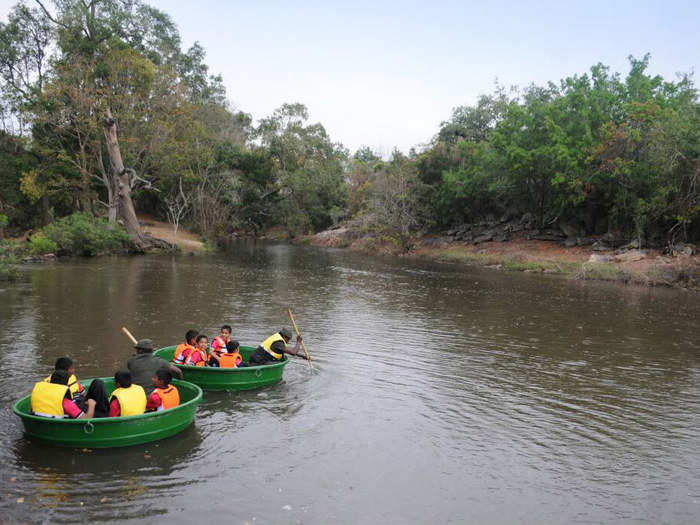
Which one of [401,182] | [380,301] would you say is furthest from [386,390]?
[401,182]

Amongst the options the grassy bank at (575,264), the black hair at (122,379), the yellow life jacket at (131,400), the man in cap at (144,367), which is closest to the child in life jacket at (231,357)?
the man in cap at (144,367)

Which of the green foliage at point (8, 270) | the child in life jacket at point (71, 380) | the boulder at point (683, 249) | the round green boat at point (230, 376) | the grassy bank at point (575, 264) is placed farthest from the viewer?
the boulder at point (683, 249)

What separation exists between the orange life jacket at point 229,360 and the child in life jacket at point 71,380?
9.20ft

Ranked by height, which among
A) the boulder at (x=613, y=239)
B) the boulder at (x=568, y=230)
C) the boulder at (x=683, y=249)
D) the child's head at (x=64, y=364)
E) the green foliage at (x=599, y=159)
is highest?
the green foliage at (x=599, y=159)

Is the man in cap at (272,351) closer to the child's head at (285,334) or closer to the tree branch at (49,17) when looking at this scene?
the child's head at (285,334)

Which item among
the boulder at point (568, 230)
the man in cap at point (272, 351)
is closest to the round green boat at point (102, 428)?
the man in cap at point (272, 351)

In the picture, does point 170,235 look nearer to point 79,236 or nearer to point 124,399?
point 79,236

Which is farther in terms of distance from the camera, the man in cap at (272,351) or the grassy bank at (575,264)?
the grassy bank at (575,264)

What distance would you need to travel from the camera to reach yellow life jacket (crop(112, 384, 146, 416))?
780 centimetres

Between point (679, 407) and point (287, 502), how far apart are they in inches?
320

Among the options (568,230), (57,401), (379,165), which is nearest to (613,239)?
(568,230)

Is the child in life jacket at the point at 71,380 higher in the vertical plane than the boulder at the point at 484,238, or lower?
lower

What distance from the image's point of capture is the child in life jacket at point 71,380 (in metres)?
7.75

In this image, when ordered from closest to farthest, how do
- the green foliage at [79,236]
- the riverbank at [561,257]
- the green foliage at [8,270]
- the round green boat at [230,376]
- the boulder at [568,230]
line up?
the round green boat at [230,376]
the green foliage at [8,270]
the riverbank at [561,257]
the green foliage at [79,236]
the boulder at [568,230]
